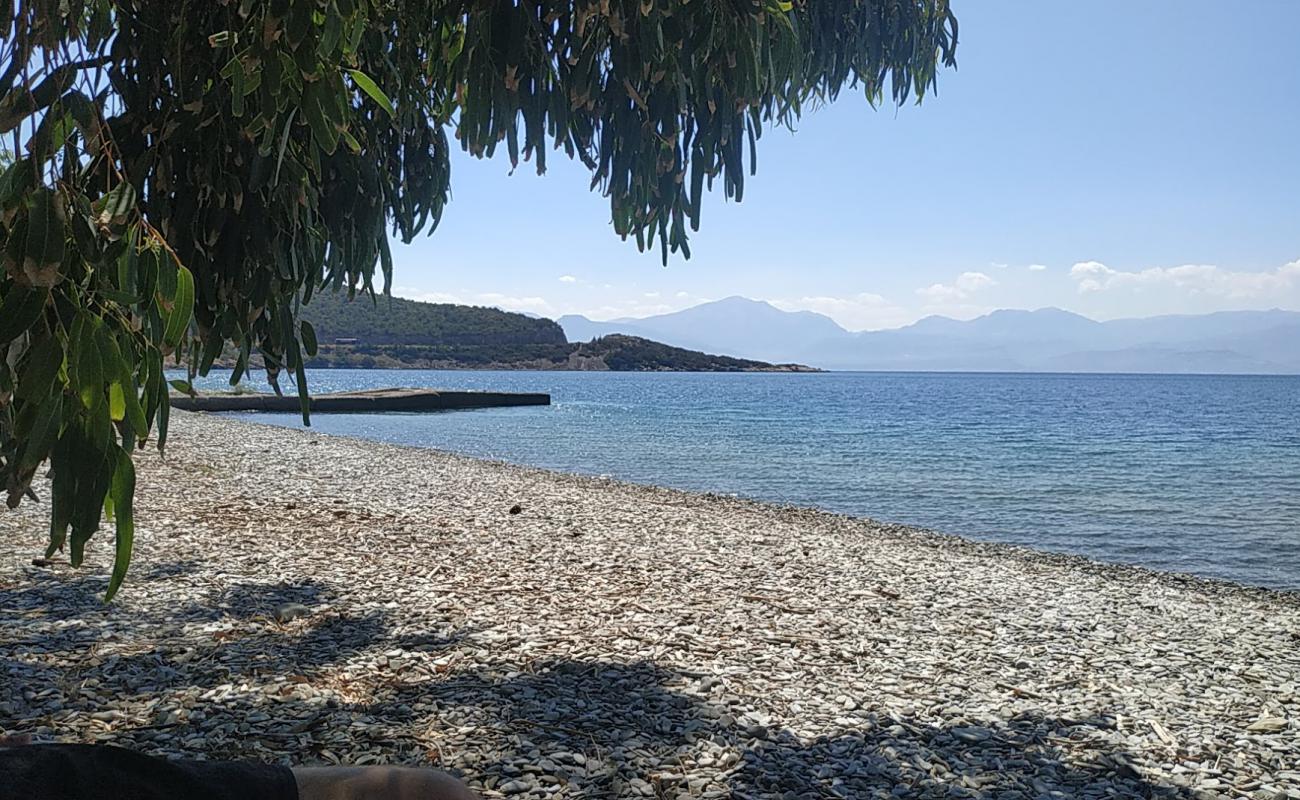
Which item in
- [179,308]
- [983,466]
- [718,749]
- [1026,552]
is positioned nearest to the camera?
[179,308]

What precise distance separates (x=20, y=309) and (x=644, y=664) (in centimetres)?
307

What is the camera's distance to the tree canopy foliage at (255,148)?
73.1 inches

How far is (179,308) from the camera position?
204 centimetres

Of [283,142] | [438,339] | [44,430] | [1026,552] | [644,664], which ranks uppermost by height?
[438,339]

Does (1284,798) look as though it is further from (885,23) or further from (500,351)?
(500,351)

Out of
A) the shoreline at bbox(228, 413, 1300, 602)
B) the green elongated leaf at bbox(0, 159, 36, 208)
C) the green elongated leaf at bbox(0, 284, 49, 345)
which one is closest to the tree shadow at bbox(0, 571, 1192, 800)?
the green elongated leaf at bbox(0, 284, 49, 345)

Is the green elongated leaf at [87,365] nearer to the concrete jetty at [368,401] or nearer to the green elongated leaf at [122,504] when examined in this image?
the green elongated leaf at [122,504]

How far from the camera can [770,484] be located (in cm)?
1745

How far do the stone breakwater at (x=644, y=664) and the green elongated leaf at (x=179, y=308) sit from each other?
1610 mm

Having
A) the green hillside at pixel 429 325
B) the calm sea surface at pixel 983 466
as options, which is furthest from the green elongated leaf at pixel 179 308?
the green hillside at pixel 429 325

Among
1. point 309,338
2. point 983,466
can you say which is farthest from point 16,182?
point 983,466

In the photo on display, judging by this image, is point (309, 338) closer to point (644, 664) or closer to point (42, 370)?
point (42, 370)

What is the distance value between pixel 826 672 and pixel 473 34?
120 inches

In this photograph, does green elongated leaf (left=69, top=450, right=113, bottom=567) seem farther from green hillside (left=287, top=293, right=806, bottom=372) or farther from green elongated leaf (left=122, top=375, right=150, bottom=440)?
green hillside (left=287, top=293, right=806, bottom=372)
